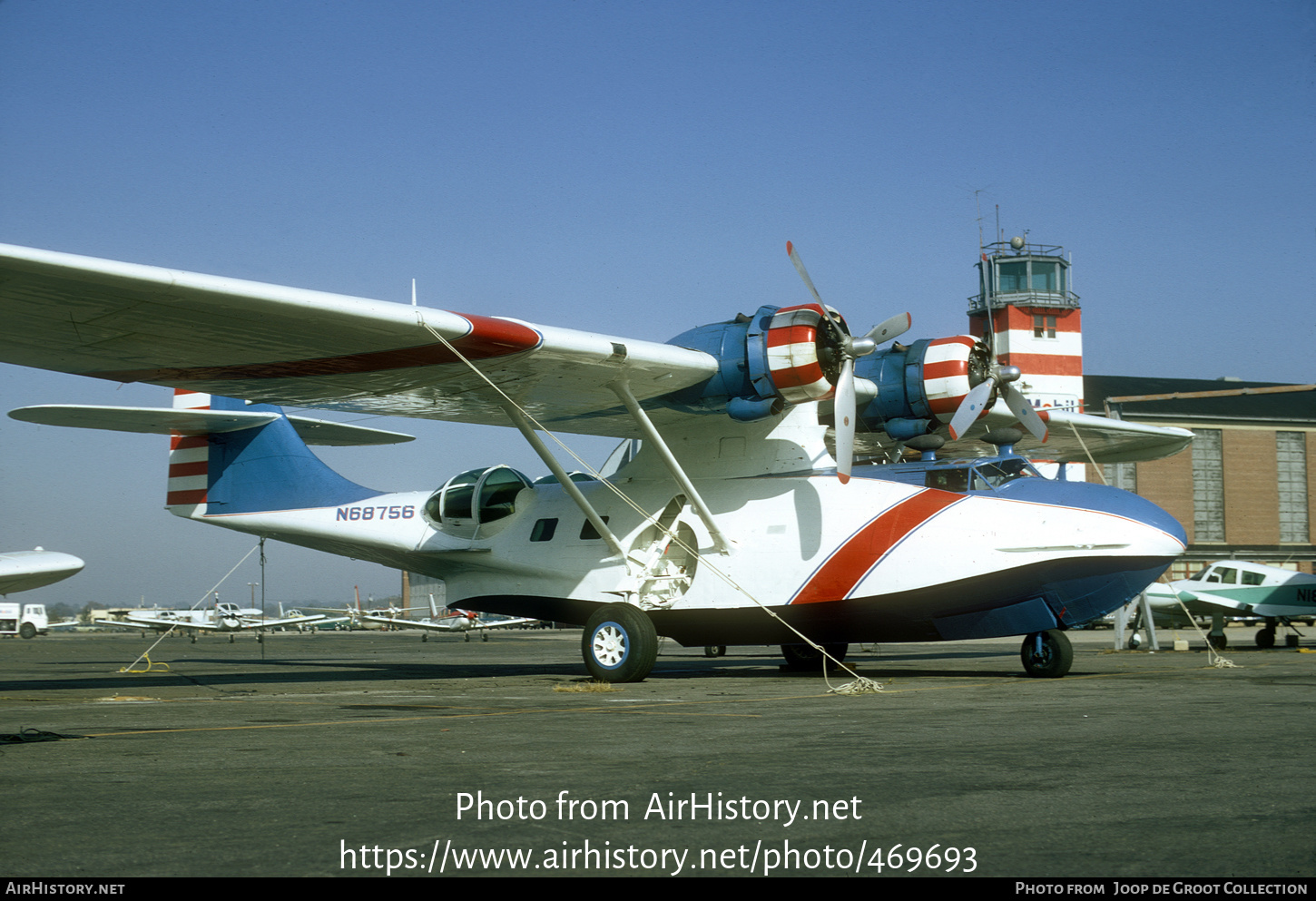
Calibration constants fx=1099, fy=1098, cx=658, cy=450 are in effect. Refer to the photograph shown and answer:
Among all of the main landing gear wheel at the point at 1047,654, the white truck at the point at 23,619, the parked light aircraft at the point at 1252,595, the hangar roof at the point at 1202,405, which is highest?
the hangar roof at the point at 1202,405

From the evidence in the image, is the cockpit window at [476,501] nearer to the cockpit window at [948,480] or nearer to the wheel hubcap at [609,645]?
the wheel hubcap at [609,645]

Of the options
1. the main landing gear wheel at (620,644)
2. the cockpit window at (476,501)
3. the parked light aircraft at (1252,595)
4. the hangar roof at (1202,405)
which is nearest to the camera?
the main landing gear wheel at (620,644)

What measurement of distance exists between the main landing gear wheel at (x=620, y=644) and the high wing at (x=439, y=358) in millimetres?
2483

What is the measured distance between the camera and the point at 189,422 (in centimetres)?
1745

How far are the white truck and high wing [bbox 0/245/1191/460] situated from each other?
2120 inches

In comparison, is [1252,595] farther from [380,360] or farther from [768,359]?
[380,360]

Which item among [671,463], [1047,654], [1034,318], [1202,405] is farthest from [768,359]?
[1202,405]

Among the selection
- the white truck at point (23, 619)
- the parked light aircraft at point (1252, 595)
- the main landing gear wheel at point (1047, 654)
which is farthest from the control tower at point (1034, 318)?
the white truck at point (23, 619)

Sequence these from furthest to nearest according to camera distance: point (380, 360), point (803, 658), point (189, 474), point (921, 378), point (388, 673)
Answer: point (189, 474) < point (388, 673) < point (803, 658) < point (921, 378) < point (380, 360)

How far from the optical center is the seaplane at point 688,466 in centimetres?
1138

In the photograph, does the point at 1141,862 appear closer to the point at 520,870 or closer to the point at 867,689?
the point at 520,870

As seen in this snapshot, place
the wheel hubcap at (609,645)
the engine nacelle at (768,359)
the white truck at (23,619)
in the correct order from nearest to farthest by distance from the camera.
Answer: the engine nacelle at (768,359)
the wheel hubcap at (609,645)
the white truck at (23,619)

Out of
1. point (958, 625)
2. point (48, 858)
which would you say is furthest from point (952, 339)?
point (48, 858)

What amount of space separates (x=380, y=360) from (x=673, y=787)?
330 inches
